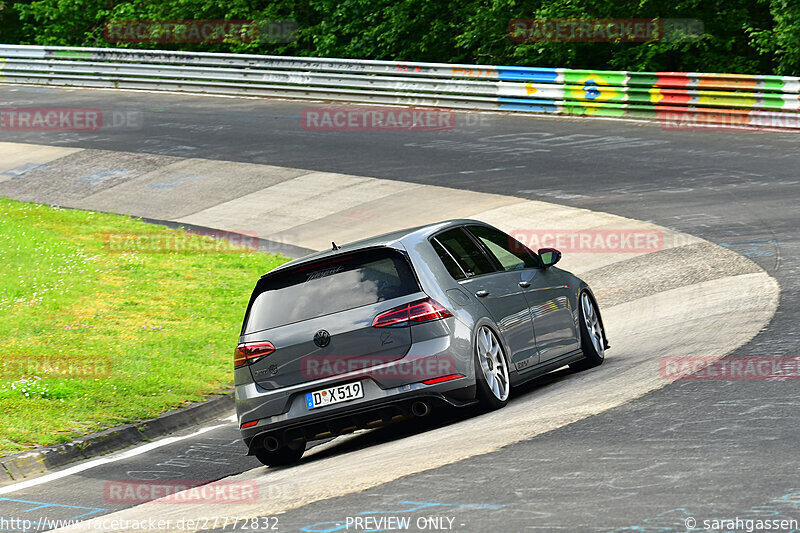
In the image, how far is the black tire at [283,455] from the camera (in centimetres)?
830

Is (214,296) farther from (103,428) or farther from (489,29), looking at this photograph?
(489,29)

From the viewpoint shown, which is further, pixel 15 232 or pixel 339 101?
pixel 339 101

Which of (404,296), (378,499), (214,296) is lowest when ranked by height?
(214,296)

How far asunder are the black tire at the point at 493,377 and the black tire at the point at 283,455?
1.36m

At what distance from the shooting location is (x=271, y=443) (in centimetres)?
813

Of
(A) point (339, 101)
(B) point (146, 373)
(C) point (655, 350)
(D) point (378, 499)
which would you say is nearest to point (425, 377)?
(D) point (378, 499)

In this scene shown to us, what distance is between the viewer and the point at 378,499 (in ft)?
20.1

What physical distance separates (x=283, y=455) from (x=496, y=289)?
2069 millimetres

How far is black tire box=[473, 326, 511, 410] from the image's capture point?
807 cm

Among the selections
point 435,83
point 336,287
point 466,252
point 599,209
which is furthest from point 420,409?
point 435,83

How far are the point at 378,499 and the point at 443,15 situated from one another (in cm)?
2940

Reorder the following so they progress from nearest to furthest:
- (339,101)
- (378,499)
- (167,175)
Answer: (378,499)
(167,175)
(339,101)

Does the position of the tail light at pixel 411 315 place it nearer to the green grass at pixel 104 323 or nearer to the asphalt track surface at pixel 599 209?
the asphalt track surface at pixel 599 209

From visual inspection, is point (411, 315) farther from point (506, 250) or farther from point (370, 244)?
point (506, 250)
